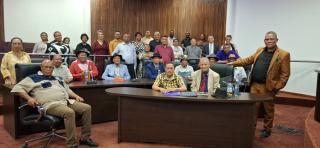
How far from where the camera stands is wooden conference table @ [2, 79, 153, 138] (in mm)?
3775

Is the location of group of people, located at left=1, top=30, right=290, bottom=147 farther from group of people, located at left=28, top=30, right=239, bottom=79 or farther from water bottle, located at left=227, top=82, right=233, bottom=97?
group of people, located at left=28, top=30, right=239, bottom=79

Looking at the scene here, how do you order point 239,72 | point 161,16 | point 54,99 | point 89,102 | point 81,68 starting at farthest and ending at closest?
point 161,16
point 239,72
point 81,68
point 89,102
point 54,99

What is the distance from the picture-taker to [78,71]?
4816mm

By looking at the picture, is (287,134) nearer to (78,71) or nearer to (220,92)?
(220,92)

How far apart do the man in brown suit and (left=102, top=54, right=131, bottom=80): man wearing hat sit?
221 centimetres

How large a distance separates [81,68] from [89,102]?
2.17 feet

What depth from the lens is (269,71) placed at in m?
3.82

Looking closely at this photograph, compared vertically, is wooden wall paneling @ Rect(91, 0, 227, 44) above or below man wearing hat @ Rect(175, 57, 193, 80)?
above

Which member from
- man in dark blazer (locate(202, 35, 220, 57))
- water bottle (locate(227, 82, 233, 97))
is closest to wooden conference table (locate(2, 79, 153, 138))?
water bottle (locate(227, 82, 233, 97))

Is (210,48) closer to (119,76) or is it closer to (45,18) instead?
(119,76)

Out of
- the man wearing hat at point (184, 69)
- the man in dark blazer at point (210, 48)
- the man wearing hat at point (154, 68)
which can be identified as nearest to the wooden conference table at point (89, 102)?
the man wearing hat at point (154, 68)

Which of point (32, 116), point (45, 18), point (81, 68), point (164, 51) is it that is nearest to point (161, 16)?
point (45, 18)

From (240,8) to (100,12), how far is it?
399 centimetres

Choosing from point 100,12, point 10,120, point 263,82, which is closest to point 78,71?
point 10,120
